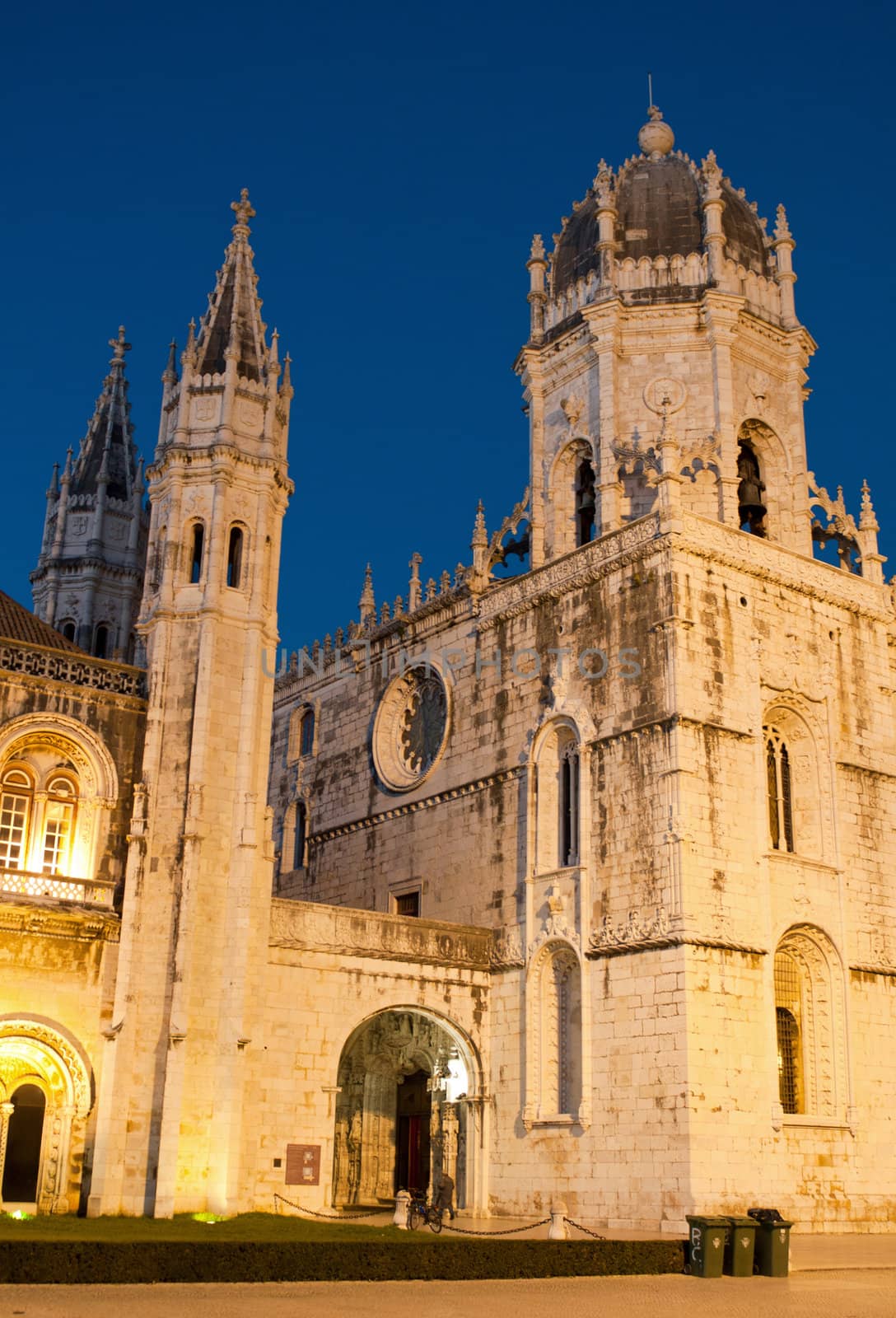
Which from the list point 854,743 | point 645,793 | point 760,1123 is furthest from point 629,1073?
point 854,743

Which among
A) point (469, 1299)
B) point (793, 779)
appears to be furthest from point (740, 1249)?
point (793, 779)

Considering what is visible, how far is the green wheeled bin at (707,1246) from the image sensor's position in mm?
19656

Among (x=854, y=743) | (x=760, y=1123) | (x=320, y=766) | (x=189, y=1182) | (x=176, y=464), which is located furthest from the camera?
(x=320, y=766)

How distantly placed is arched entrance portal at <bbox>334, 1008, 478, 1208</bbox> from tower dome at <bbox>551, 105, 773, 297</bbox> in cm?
1961

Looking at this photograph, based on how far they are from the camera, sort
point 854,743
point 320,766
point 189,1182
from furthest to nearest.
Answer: point 320,766 → point 854,743 → point 189,1182

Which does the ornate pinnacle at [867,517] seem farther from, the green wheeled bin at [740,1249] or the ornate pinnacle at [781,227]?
the green wheeled bin at [740,1249]

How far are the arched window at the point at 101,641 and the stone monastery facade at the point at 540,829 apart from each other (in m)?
8.61

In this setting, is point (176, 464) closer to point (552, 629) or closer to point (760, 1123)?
point (552, 629)

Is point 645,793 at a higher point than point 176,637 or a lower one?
lower

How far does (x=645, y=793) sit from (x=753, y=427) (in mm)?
10917

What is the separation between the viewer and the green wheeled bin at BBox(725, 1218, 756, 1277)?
787 inches

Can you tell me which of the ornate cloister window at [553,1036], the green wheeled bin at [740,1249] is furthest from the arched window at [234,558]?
the green wheeled bin at [740,1249]

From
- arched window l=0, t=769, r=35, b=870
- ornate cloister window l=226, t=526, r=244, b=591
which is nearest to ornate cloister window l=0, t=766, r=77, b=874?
arched window l=0, t=769, r=35, b=870

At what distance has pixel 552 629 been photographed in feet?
109
